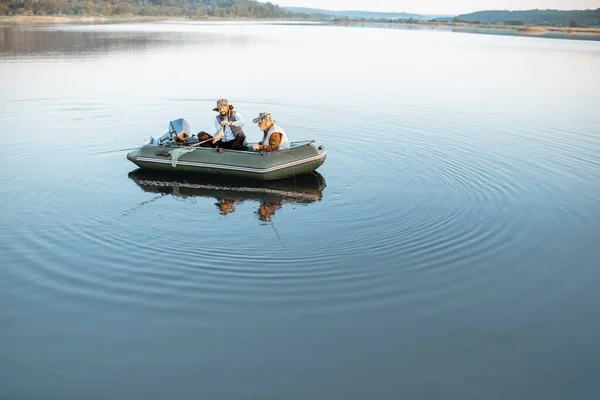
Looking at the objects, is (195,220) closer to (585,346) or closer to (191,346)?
(191,346)

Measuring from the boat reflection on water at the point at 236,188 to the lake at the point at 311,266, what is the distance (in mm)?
82

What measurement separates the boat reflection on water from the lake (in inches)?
3.2

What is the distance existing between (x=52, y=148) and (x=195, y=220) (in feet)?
24.9

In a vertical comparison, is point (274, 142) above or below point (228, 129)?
below

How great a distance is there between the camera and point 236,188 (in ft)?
46.6

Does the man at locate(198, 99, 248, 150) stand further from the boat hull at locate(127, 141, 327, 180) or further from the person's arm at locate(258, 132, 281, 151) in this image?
the person's arm at locate(258, 132, 281, 151)

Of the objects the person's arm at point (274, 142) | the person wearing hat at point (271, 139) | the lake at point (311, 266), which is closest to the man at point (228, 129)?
the person wearing hat at point (271, 139)

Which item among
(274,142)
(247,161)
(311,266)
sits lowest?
(311,266)

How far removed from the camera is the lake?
7.02m

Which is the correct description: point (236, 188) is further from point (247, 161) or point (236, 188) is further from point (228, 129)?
point (228, 129)

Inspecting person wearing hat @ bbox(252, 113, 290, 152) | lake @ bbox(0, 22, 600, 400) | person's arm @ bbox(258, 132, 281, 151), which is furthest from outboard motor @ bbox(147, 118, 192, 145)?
person's arm @ bbox(258, 132, 281, 151)

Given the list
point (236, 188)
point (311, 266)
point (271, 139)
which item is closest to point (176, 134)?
point (236, 188)

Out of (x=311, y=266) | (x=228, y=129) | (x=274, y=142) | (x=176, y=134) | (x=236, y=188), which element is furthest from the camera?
(x=176, y=134)

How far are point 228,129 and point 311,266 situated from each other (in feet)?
21.8
